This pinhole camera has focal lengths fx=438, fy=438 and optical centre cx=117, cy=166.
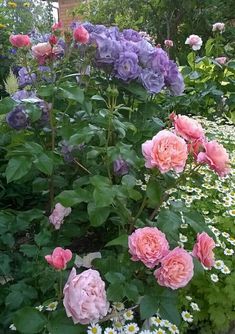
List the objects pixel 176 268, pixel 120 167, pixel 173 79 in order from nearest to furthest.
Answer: pixel 176 268, pixel 120 167, pixel 173 79

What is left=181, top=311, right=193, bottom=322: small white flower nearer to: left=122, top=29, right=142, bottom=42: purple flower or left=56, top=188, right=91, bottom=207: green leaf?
left=56, top=188, right=91, bottom=207: green leaf

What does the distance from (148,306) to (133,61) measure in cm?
92

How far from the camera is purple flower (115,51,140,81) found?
1703mm

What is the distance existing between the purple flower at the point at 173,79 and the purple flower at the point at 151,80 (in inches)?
3.2

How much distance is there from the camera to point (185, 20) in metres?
7.36

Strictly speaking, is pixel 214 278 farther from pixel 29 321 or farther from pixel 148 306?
pixel 29 321

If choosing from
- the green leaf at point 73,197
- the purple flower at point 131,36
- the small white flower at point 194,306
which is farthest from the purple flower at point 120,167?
the purple flower at point 131,36

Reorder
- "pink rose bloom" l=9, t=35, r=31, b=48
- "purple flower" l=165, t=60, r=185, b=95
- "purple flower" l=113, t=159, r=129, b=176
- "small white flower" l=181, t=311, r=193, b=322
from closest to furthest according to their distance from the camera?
"small white flower" l=181, t=311, r=193, b=322
"purple flower" l=113, t=159, r=129, b=176
"pink rose bloom" l=9, t=35, r=31, b=48
"purple flower" l=165, t=60, r=185, b=95

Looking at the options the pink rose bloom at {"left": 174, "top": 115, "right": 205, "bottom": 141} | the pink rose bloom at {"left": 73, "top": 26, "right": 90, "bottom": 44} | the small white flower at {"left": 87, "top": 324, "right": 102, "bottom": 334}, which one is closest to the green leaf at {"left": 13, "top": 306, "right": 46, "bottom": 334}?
the small white flower at {"left": 87, "top": 324, "right": 102, "bottom": 334}

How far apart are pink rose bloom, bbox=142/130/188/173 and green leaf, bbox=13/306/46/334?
531mm

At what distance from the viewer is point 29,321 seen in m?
1.20

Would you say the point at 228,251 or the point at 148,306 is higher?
the point at 148,306

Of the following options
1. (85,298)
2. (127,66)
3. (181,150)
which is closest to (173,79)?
(127,66)

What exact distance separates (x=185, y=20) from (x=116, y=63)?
6097mm
